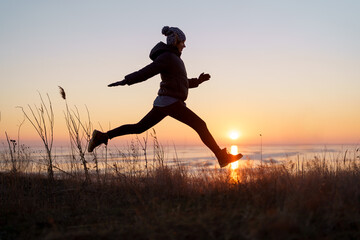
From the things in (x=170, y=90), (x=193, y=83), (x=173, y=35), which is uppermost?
(x=173, y=35)

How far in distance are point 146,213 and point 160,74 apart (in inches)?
87.1

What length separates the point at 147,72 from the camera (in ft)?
16.8

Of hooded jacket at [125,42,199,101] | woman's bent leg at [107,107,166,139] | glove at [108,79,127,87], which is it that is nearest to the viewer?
glove at [108,79,127,87]

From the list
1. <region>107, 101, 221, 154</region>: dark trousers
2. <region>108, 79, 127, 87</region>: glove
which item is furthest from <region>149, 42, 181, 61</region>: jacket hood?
<region>107, 101, 221, 154</region>: dark trousers

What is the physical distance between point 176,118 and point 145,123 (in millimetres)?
469

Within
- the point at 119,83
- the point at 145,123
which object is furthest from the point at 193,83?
the point at 119,83

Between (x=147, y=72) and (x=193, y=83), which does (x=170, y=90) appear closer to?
(x=147, y=72)

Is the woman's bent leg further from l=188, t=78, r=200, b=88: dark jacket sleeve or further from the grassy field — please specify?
l=188, t=78, r=200, b=88: dark jacket sleeve

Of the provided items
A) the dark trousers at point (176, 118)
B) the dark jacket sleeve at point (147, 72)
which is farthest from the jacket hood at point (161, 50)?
the dark trousers at point (176, 118)

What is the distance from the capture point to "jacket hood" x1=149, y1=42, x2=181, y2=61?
531 cm

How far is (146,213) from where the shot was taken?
12.6 ft

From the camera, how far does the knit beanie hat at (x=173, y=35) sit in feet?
17.7

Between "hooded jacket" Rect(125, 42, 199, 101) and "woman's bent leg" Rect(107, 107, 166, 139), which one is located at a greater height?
"hooded jacket" Rect(125, 42, 199, 101)

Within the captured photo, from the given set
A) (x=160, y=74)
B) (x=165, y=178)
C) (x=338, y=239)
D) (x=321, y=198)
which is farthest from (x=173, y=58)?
(x=338, y=239)
